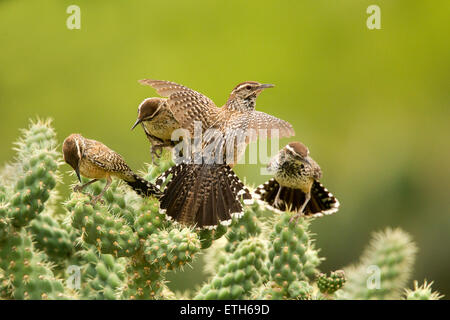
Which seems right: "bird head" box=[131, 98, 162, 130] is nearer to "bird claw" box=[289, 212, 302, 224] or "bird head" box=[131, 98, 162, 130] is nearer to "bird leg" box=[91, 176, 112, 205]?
"bird leg" box=[91, 176, 112, 205]

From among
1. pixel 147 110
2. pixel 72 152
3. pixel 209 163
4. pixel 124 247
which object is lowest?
pixel 124 247

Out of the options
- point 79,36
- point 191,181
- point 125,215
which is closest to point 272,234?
point 191,181

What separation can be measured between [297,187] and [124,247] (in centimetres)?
89

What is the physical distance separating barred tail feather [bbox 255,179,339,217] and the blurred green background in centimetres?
218

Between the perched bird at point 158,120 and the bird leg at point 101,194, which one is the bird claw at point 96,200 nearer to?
the bird leg at point 101,194

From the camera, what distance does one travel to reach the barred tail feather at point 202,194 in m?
2.63

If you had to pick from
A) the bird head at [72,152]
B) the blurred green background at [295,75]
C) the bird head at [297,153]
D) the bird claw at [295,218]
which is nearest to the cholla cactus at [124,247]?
the bird claw at [295,218]

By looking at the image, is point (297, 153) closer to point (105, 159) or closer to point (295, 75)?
point (105, 159)

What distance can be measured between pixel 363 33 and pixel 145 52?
2.01m

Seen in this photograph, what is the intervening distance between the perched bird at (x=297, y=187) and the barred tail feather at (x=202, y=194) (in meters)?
0.25

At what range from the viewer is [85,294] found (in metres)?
3.16

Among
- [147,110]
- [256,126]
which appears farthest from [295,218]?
[147,110]

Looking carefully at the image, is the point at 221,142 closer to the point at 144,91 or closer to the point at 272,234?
the point at 272,234

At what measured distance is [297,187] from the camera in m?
3.02
